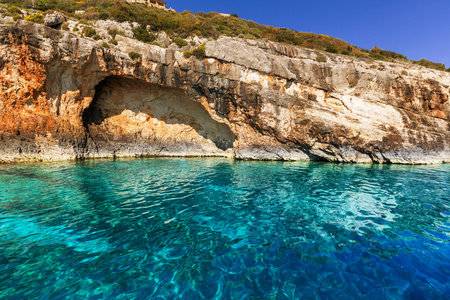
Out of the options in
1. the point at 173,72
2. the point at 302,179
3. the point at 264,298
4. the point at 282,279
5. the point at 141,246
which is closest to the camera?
the point at 264,298

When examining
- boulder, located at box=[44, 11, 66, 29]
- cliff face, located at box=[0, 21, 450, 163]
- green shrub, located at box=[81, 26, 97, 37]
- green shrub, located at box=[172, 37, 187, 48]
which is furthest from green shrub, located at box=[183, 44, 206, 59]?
boulder, located at box=[44, 11, 66, 29]

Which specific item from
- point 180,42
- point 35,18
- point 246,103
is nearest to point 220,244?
point 246,103

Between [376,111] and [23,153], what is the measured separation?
1202 inches

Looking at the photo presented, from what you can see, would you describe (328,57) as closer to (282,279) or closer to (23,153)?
(282,279)

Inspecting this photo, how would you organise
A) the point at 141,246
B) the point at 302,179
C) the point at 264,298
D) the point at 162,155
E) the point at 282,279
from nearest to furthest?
the point at 264,298 < the point at 282,279 < the point at 141,246 < the point at 302,179 < the point at 162,155

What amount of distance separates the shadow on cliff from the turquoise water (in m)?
12.8

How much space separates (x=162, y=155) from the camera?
2280 centimetres

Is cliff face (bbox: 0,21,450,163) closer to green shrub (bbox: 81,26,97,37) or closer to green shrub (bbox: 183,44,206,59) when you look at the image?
green shrub (bbox: 183,44,206,59)

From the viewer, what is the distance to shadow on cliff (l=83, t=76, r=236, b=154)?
805 inches

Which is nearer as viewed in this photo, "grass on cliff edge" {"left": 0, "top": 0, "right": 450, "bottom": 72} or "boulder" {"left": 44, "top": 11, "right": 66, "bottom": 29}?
"boulder" {"left": 44, "top": 11, "right": 66, "bottom": 29}

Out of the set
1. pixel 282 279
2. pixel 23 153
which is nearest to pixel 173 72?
pixel 23 153

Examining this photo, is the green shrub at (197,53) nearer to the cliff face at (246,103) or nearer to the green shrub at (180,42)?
the cliff face at (246,103)

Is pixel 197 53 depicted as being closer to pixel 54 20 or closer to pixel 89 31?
pixel 89 31

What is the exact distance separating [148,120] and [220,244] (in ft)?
65.2
